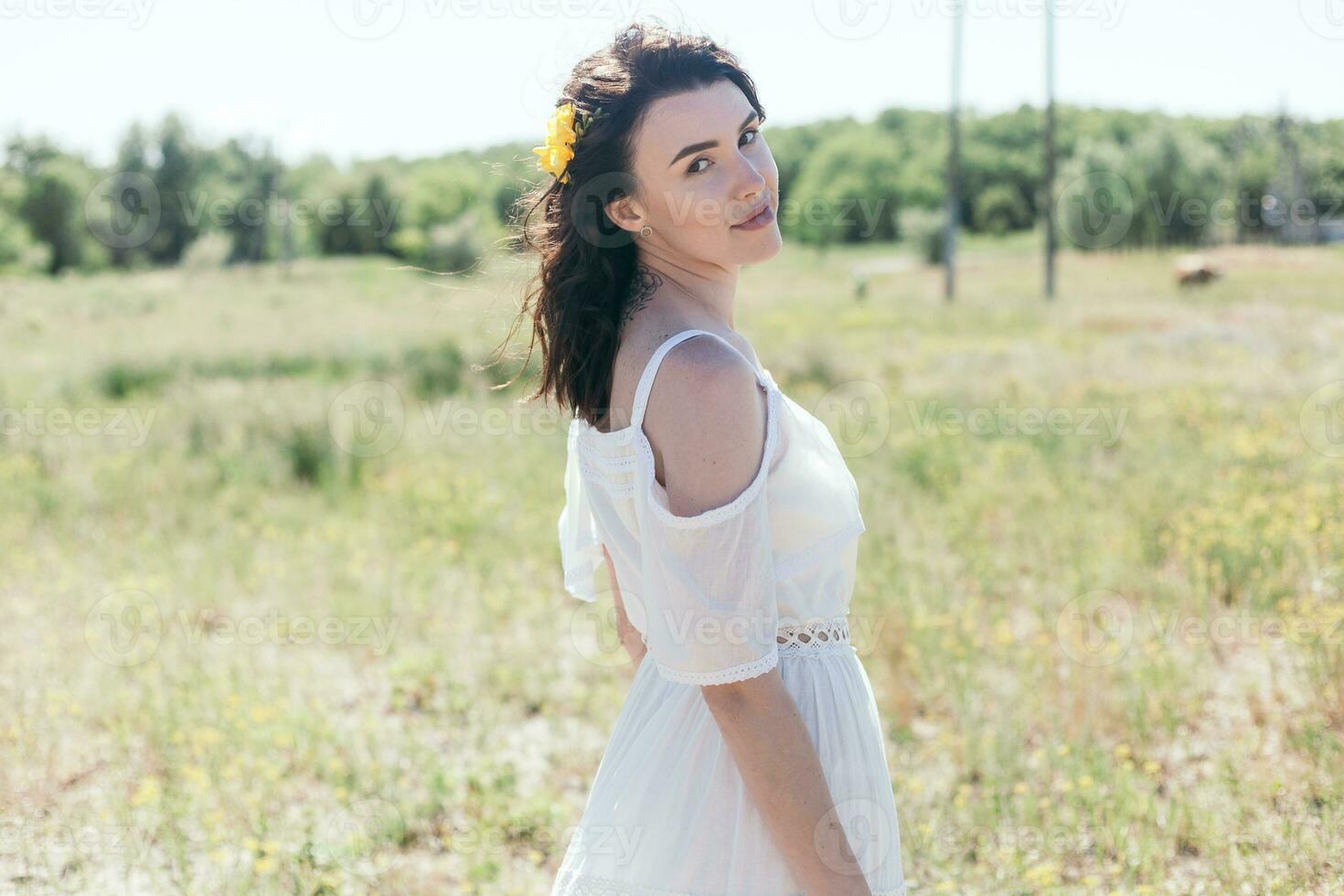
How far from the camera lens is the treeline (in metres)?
27.2

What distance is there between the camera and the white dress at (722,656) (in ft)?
4.00

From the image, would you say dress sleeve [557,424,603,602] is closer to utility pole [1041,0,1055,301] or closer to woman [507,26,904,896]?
woman [507,26,904,896]

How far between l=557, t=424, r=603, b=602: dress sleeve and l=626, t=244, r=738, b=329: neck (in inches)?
18.6

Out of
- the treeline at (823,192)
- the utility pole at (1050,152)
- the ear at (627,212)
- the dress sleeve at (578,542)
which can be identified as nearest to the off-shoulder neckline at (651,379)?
the ear at (627,212)

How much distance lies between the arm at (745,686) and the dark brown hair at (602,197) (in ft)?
0.77

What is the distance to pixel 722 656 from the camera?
1210 mm

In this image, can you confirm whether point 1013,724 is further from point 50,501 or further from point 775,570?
point 50,501

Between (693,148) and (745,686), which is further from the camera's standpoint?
(693,148)

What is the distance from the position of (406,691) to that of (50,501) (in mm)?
3977

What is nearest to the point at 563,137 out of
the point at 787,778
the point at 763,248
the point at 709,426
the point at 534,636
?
the point at 763,248

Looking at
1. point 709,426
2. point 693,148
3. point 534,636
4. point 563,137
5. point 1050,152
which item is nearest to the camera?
point 709,426

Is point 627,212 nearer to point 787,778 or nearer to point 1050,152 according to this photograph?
point 787,778

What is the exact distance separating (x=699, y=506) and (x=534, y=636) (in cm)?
371

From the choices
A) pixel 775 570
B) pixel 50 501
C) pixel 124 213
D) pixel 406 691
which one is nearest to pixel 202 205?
pixel 124 213
